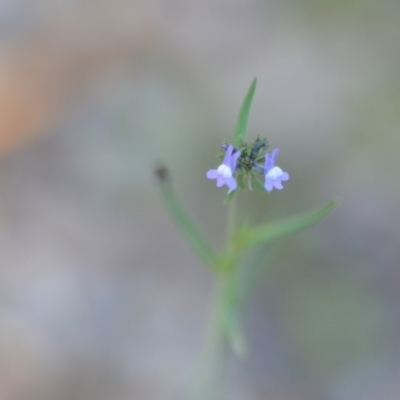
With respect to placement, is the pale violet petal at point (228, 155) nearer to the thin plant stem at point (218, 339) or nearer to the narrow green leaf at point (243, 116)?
the narrow green leaf at point (243, 116)

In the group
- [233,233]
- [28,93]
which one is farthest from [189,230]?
[28,93]

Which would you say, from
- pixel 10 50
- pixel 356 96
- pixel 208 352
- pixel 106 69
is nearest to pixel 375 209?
pixel 356 96

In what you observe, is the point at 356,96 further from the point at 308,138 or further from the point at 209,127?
the point at 209,127

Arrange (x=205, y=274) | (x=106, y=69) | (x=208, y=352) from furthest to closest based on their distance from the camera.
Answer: (x=106, y=69) < (x=205, y=274) < (x=208, y=352)

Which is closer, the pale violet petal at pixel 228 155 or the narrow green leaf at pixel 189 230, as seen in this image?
the pale violet petal at pixel 228 155

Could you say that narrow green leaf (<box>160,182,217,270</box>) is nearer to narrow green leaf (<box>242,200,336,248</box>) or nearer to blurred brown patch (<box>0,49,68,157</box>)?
narrow green leaf (<box>242,200,336,248</box>)

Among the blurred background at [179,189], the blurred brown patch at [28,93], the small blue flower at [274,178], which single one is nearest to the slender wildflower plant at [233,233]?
the small blue flower at [274,178]

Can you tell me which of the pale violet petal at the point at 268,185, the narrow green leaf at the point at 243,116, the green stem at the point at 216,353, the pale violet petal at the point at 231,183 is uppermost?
the narrow green leaf at the point at 243,116
